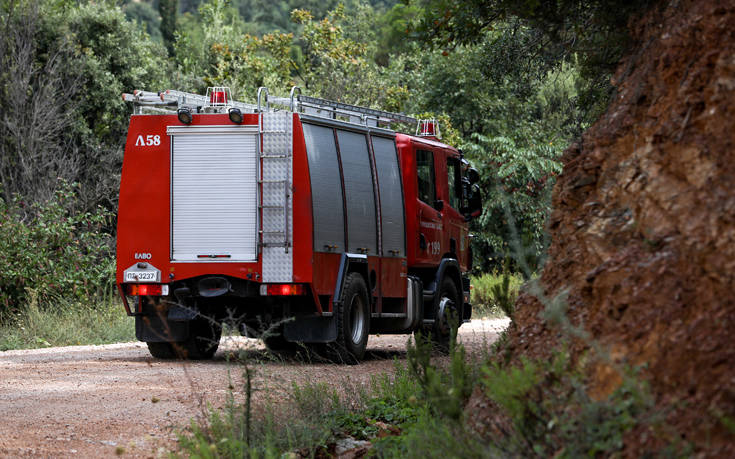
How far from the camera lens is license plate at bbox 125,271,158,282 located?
1273 cm

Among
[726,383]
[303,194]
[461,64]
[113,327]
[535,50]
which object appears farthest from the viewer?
[461,64]

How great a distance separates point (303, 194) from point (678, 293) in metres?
8.23

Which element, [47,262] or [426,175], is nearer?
[426,175]

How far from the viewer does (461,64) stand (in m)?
31.1

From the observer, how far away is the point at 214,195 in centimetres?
1282

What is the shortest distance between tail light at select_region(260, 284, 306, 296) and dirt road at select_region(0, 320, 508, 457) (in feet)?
2.84

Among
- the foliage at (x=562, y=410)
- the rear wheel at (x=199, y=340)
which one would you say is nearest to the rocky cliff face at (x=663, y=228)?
the foliage at (x=562, y=410)

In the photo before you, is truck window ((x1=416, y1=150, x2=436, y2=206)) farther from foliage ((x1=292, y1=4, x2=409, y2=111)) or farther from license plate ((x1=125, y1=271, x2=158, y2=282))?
foliage ((x1=292, y1=4, x2=409, y2=111))

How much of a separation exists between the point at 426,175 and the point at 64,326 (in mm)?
6798

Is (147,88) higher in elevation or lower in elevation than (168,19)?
lower

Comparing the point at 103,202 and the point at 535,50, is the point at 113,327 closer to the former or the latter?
the point at 103,202

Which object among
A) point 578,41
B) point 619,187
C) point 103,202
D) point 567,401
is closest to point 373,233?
point 578,41

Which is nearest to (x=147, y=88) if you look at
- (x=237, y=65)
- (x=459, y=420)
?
(x=237, y=65)

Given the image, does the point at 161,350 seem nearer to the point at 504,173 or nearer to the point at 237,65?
the point at 504,173
